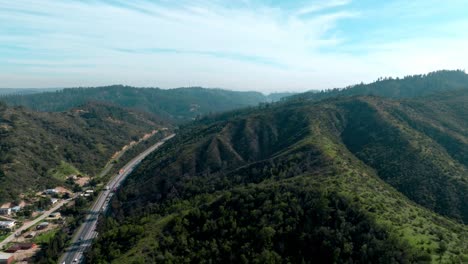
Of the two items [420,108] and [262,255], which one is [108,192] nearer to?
[262,255]

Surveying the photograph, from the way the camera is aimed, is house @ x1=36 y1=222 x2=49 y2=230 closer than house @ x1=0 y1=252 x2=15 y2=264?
No

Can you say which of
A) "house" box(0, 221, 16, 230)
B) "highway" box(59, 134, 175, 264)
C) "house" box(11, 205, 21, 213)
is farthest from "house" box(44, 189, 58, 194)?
"house" box(0, 221, 16, 230)

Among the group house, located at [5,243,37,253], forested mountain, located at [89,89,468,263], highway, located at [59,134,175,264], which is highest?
forested mountain, located at [89,89,468,263]

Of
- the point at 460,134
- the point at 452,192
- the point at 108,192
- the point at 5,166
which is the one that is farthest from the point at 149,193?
the point at 460,134

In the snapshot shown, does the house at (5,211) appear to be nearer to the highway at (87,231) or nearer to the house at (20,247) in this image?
the highway at (87,231)

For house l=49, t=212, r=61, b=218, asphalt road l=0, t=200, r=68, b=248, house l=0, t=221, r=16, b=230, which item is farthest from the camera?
house l=49, t=212, r=61, b=218

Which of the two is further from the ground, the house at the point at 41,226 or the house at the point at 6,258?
the house at the point at 6,258

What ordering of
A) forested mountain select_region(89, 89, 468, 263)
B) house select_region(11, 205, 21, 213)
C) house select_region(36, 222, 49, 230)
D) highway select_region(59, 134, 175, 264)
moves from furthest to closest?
1. house select_region(11, 205, 21, 213)
2. house select_region(36, 222, 49, 230)
3. highway select_region(59, 134, 175, 264)
4. forested mountain select_region(89, 89, 468, 263)

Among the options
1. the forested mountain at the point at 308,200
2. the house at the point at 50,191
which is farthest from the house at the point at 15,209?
the forested mountain at the point at 308,200

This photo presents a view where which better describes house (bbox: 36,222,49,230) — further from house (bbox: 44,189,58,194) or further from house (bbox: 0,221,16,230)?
house (bbox: 44,189,58,194)
